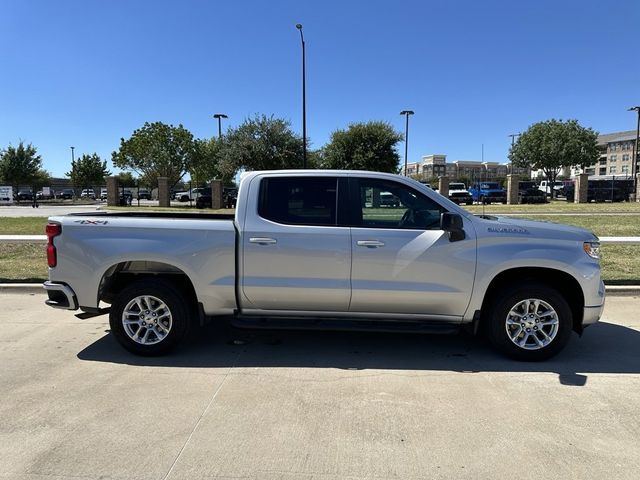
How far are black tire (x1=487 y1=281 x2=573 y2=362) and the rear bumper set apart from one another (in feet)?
13.7

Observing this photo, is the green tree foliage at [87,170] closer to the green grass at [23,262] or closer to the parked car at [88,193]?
the parked car at [88,193]

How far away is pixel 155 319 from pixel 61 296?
3.28 ft

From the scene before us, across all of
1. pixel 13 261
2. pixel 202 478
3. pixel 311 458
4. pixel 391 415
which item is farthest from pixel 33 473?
pixel 13 261

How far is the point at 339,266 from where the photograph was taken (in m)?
4.67

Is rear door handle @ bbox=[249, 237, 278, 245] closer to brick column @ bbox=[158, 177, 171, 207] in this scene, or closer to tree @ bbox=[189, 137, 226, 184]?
brick column @ bbox=[158, 177, 171, 207]

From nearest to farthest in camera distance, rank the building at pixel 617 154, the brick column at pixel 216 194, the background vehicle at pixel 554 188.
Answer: the brick column at pixel 216 194 → the background vehicle at pixel 554 188 → the building at pixel 617 154

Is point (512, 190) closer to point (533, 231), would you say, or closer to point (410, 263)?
point (533, 231)

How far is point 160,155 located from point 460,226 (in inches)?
1595

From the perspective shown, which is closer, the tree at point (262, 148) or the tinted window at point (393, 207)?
the tinted window at point (393, 207)

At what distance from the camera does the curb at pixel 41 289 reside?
751 centimetres

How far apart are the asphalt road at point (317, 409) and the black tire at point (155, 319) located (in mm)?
143

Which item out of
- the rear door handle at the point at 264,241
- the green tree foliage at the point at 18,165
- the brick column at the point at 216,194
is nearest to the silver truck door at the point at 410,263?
the rear door handle at the point at 264,241

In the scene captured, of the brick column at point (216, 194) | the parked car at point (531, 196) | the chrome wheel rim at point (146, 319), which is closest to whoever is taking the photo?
the chrome wheel rim at point (146, 319)

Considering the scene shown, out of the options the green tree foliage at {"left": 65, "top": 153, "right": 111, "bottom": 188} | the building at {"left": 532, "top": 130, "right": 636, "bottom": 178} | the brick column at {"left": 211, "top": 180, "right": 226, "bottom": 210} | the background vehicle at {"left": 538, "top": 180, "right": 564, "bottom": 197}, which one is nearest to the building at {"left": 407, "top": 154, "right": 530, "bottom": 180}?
the building at {"left": 532, "top": 130, "right": 636, "bottom": 178}
